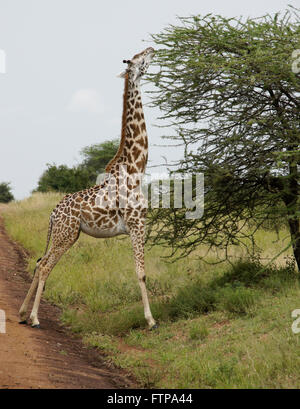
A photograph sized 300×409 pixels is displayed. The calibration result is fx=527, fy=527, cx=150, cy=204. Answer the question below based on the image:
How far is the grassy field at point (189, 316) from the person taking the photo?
5.65 metres

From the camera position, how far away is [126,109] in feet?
27.2

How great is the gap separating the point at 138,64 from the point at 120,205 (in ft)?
7.22

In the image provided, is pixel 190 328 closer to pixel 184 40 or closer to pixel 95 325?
pixel 95 325

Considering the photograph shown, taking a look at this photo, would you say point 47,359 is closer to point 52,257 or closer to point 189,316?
point 52,257

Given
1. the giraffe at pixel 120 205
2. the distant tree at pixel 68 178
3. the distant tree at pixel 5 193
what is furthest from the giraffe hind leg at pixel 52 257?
the distant tree at pixel 5 193

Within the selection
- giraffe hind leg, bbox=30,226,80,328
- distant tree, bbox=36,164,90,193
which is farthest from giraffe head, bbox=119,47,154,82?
distant tree, bbox=36,164,90,193

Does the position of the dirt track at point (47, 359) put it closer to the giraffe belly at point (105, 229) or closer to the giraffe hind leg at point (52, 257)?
the giraffe hind leg at point (52, 257)

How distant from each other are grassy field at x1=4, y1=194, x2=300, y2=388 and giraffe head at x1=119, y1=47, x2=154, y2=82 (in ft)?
10.8

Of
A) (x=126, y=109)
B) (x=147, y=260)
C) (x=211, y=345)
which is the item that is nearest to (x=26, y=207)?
(x=147, y=260)

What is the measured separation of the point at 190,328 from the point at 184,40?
15.4 feet

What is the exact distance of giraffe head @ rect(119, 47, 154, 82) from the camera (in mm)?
8117

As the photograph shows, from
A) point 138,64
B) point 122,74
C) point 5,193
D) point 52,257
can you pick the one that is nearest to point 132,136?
point 122,74

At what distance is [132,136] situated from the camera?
8305 millimetres

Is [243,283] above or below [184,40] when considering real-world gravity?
below
